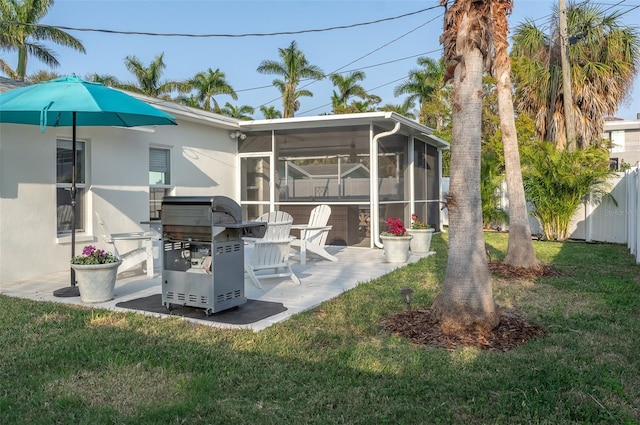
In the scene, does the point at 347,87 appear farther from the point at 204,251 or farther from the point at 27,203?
the point at 204,251

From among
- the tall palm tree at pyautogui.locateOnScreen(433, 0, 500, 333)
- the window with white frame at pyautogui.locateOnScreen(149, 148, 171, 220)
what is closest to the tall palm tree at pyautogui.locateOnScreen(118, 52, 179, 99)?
the window with white frame at pyautogui.locateOnScreen(149, 148, 171, 220)

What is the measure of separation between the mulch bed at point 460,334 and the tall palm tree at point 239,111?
92.0 ft

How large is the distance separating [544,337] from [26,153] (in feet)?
21.4

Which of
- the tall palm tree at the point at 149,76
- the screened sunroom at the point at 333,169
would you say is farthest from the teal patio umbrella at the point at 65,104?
the tall palm tree at the point at 149,76

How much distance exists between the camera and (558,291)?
586cm

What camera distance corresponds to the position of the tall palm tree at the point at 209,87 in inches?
1126

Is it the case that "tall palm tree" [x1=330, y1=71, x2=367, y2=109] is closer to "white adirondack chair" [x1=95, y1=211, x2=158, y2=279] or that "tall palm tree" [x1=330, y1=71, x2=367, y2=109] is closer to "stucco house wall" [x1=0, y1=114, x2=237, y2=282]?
"stucco house wall" [x1=0, y1=114, x2=237, y2=282]

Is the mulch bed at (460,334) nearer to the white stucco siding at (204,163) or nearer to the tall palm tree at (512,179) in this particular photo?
the tall palm tree at (512,179)

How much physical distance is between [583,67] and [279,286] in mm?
12301

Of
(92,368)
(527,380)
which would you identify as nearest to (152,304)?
(92,368)

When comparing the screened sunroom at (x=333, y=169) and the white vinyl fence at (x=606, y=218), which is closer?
the screened sunroom at (x=333, y=169)

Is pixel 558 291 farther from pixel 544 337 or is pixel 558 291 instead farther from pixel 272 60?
pixel 272 60

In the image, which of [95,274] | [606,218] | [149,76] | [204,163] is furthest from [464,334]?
[149,76]

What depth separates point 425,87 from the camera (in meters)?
26.7
